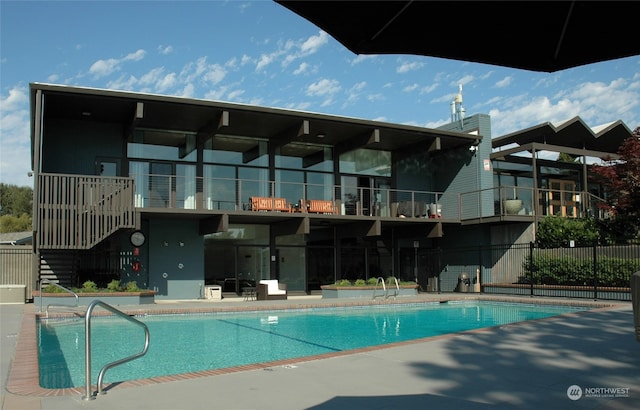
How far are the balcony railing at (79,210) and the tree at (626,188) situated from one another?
1653cm

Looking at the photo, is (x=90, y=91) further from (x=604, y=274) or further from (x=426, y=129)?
(x=604, y=274)

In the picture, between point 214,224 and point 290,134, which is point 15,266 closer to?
point 214,224

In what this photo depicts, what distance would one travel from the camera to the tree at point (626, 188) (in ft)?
63.8

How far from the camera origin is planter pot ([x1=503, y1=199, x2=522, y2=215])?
21.3 m

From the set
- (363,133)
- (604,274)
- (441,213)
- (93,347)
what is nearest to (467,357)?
(93,347)

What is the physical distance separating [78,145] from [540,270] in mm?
16638

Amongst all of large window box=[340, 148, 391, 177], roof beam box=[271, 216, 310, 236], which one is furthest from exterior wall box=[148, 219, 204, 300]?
large window box=[340, 148, 391, 177]

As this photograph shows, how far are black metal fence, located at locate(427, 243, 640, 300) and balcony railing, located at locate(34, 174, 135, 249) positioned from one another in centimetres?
1330

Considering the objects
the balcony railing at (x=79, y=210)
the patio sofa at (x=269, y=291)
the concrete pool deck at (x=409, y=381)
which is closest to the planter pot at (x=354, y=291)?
the patio sofa at (x=269, y=291)

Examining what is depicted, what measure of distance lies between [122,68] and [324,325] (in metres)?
8.19

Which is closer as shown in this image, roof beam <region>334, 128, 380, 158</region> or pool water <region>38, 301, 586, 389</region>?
pool water <region>38, 301, 586, 389</region>

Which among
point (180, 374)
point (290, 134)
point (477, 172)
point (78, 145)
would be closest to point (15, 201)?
point (78, 145)

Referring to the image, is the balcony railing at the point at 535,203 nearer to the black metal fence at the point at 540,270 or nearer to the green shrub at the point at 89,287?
the black metal fence at the point at 540,270

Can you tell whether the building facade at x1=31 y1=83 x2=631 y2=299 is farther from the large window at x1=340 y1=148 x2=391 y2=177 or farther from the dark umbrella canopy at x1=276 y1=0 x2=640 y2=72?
the dark umbrella canopy at x1=276 y1=0 x2=640 y2=72
